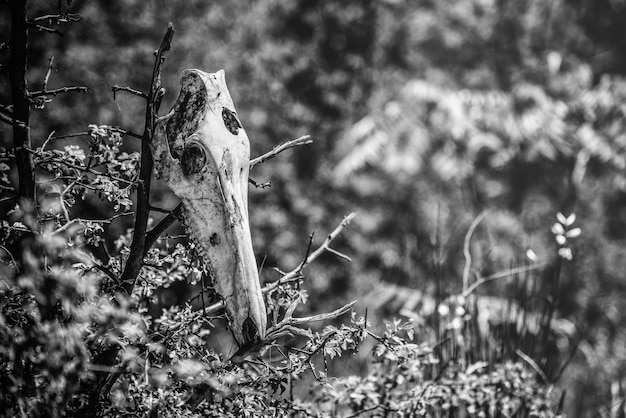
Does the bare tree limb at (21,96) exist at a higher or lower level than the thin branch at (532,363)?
higher

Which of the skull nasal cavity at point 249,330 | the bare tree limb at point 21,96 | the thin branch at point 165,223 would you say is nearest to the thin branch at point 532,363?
the skull nasal cavity at point 249,330

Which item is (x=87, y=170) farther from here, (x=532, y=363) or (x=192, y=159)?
(x=532, y=363)

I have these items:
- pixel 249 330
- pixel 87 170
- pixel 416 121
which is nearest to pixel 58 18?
pixel 87 170

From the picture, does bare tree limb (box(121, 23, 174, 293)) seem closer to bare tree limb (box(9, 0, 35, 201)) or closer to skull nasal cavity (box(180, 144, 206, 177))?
skull nasal cavity (box(180, 144, 206, 177))

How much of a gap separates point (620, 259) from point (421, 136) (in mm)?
2962

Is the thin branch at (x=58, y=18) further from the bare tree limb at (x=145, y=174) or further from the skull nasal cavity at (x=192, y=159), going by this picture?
the skull nasal cavity at (x=192, y=159)

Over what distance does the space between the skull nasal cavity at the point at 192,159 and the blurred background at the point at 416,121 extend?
→ 3475 mm

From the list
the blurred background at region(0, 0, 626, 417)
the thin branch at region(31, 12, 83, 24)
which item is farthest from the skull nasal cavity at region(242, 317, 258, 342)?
the blurred background at region(0, 0, 626, 417)

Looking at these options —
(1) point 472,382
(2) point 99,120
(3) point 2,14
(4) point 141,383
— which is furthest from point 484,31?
(4) point 141,383

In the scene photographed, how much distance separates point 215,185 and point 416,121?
19.4 ft

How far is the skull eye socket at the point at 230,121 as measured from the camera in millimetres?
1105

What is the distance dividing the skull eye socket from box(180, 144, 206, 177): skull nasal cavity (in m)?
Result: 0.09

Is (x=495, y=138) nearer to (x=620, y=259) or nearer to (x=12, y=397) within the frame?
(x=620, y=259)

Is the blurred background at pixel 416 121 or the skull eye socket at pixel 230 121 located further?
the blurred background at pixel 416 121
